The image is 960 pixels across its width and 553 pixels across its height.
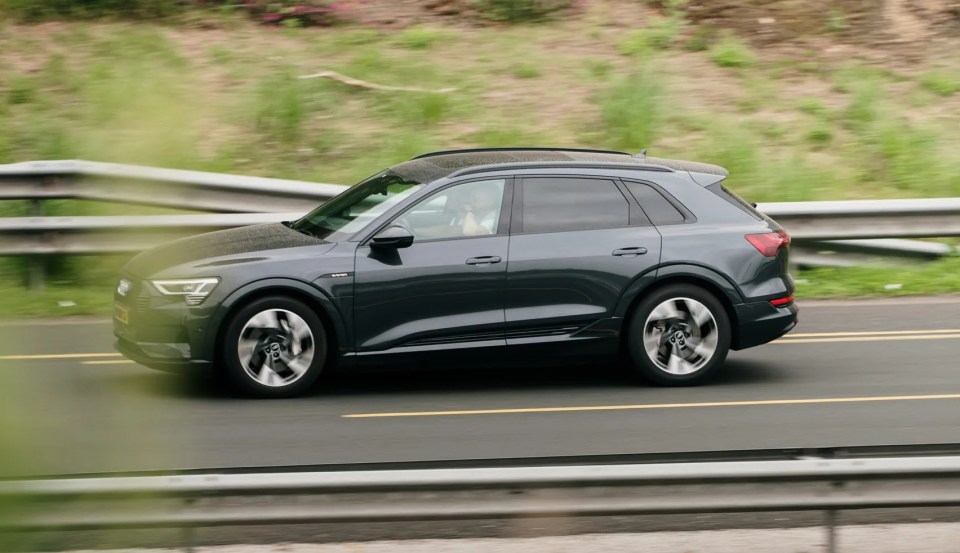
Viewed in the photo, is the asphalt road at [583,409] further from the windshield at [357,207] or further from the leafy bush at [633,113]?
the leafy bush at [633,113]

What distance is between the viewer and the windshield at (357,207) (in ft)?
25.7

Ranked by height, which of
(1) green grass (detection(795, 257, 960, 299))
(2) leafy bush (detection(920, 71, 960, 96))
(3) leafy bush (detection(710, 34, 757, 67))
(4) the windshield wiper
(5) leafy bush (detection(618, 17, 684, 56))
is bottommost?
(1) green grass (detection(795, 257, 960, 299))

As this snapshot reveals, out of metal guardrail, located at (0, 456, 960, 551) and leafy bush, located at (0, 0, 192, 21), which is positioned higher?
leafy bush, located at (0, 0, 192, 21)

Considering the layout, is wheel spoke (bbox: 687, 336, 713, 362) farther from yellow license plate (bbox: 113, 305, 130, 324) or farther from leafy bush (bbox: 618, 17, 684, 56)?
leafy bush (bbox: 618, 17, 684, 56)

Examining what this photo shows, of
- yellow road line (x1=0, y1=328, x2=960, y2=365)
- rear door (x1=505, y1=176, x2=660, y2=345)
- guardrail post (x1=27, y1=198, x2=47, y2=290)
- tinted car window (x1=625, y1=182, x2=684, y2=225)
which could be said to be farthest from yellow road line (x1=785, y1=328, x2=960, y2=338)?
guardrail post (x1=27, y1=198, x2=47, y2=290)

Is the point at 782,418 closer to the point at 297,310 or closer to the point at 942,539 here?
the point at 942,539

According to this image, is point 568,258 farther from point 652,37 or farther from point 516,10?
point 516,10

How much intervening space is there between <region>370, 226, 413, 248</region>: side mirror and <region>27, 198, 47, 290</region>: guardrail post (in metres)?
4.45

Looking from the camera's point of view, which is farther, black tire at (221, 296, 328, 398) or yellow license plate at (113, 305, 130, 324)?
yellow license plate at (113, 305, 130, 324)

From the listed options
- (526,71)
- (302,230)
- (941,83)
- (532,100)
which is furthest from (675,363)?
(941,83)

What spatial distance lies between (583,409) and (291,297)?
6.36ft

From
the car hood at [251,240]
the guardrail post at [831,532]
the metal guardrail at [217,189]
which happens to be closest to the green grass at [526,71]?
the metal guardrail at [217,189]

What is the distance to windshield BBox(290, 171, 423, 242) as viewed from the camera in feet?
25.7

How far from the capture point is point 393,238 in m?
7.56
